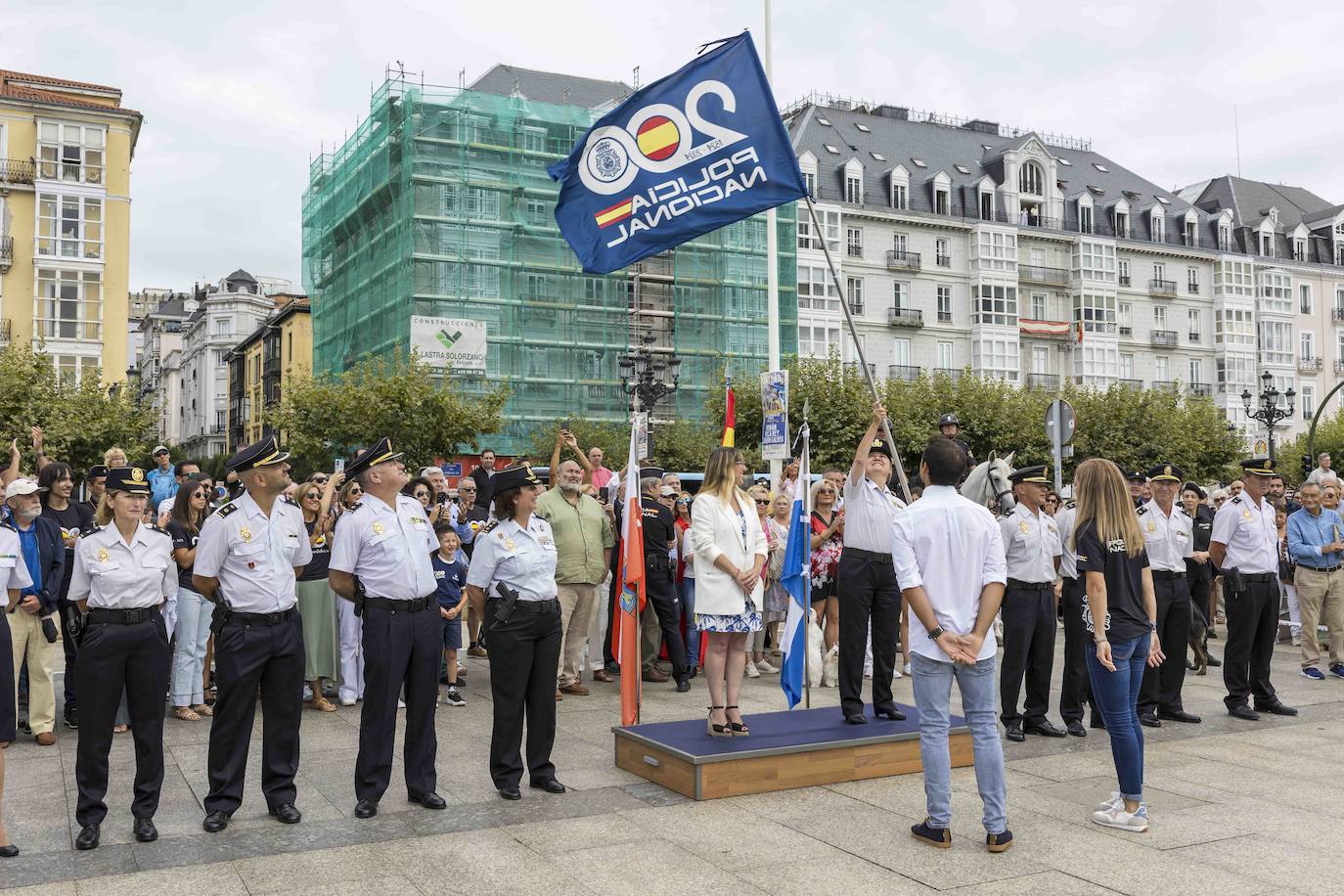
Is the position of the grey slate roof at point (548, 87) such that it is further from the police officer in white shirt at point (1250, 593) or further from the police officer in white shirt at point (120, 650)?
the police officer in white shirt at point (120, 650)

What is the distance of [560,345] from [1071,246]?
3162 cm

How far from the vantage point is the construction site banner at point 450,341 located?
44500mm

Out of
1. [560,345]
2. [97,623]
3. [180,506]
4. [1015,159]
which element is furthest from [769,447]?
[1015,159]

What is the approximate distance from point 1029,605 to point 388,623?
4.83 m

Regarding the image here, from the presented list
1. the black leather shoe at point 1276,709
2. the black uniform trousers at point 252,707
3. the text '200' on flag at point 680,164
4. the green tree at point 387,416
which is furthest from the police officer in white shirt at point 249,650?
the green tree at point 387,416

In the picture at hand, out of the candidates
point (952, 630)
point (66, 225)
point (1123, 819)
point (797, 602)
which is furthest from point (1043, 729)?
point (66, 225)

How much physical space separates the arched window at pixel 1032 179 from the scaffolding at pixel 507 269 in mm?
17027

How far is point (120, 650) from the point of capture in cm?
617

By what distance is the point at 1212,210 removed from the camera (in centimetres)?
7162

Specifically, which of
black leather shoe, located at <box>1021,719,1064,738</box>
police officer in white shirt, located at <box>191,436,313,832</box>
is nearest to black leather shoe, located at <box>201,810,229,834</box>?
A: police officer in white shirt, located at <box>191,436,313,832</box>

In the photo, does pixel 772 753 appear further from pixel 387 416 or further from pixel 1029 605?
pixel 387 416

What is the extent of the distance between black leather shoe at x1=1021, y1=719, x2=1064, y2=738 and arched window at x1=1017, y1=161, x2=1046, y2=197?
2335 inches

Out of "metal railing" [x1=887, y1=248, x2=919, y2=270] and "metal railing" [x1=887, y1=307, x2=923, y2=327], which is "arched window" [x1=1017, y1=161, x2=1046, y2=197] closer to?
"metal railing" [x1=887, y1=248, x2=919, y2=270]

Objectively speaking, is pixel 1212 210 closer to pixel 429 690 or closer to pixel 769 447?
pixel 769 447
